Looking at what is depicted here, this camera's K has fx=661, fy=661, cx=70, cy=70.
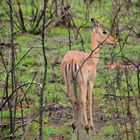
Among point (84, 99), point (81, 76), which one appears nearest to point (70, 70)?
point (81, 76)

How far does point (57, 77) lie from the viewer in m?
8.93

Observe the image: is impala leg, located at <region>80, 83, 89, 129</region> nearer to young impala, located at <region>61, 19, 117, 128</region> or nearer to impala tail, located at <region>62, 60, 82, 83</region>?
young impala, located at <region>61, 19, 117, 128</region>

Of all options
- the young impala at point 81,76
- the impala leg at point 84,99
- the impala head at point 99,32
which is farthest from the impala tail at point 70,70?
the impala head at point 99,32

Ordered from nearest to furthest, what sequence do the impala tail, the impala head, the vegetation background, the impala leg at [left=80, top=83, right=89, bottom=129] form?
the vegetation background, the impala tail, the impala leg at [left=80, top=83, right=89, bottom=129], the impala head

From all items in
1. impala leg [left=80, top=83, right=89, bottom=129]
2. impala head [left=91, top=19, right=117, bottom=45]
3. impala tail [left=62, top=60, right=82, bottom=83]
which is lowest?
impala leg [left=80, top=83, right=89, bottom=129]

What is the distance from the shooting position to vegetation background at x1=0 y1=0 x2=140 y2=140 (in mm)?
4953

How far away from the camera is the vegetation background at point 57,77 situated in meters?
4.95

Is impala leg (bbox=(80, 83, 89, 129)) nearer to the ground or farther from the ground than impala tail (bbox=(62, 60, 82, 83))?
nearer to the ground

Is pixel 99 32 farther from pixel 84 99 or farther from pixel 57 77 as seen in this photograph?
pixel 57 77

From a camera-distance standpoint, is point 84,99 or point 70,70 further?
point 84,99

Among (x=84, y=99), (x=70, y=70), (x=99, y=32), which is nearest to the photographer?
(x=70, y=70)

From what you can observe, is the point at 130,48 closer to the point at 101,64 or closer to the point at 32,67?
the point at 101,64

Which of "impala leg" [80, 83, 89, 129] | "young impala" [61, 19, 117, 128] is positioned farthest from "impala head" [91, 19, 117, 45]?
"impala leg" [80, 83, 89, 129]

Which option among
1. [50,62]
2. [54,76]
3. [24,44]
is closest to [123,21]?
[24,44]
